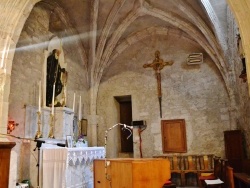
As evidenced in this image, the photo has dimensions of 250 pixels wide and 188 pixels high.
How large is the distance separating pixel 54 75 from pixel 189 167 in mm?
4382

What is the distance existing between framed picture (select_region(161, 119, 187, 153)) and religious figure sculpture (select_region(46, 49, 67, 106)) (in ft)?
11.2

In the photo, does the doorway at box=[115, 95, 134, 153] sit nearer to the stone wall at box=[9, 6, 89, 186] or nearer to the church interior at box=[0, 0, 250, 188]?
the church interior at box=[0, 0, 250, 188]

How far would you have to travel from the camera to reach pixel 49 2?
622cm

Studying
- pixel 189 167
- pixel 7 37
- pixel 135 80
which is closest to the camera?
pixel 7 37

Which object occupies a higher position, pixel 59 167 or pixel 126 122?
pixel 126 122

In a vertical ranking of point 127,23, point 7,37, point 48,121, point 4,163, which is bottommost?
point 4,163

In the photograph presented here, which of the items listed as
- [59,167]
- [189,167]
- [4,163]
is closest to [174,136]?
[189,167]

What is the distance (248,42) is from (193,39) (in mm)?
4867

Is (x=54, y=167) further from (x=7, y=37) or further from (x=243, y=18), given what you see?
(x=243, y=18)

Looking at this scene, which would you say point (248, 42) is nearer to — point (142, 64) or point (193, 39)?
point (193, 39)

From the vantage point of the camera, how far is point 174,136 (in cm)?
764

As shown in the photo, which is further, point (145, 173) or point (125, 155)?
point (125, 155)

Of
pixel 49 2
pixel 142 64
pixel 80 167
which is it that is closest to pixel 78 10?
pixel 49 2

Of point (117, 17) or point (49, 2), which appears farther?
point (117, 17)
